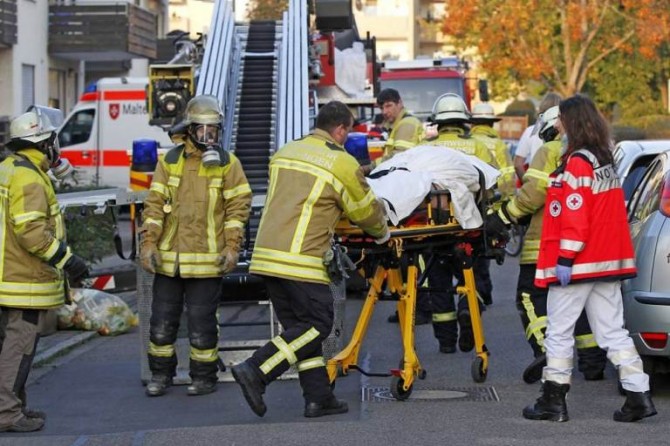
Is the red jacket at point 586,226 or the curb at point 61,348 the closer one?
the red jacket at point 586,226

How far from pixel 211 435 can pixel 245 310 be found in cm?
654

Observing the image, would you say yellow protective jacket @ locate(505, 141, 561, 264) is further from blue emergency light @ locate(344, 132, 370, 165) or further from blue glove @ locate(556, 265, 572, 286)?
blue emergency light @ locate(344, 132, 370, 165)

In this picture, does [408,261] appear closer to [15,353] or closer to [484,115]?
[15,353]

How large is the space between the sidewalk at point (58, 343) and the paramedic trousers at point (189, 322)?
191cm

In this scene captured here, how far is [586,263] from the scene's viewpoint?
25.9ft

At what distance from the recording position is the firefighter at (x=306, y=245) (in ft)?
27.0

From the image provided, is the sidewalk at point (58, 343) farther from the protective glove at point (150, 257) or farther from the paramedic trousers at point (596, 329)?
the paramedic trousers at point (596, 329)

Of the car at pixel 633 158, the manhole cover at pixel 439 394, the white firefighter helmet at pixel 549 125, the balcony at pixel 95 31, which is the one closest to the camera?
the manhole cover at pixel 439 394

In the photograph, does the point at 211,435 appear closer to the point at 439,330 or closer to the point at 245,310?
the point at 439,330

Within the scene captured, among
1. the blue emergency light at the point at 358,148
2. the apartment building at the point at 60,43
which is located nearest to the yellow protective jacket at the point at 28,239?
the blue emergency light at the point at 358,148

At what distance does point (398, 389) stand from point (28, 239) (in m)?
2.39

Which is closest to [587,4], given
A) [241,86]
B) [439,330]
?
[241,86]

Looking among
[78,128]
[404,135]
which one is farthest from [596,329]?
[78,128]

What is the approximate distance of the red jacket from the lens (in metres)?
7.89
